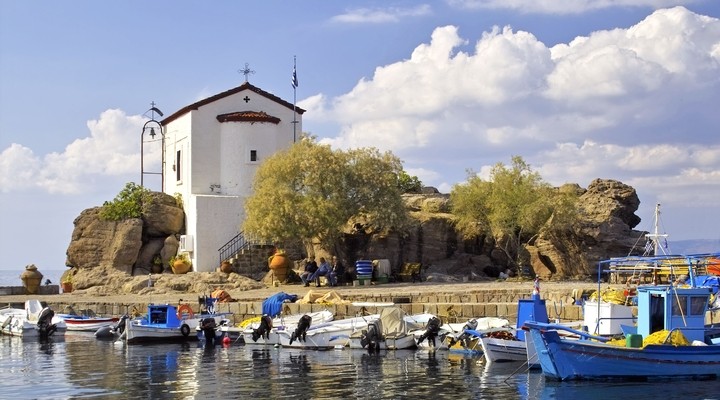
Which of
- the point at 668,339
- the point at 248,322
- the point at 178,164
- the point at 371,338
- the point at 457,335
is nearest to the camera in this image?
the point at 668,339

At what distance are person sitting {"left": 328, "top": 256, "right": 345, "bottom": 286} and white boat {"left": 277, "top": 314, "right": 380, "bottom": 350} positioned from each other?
10669mm

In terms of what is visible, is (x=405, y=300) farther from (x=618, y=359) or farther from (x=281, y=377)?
(x=618, y=359)

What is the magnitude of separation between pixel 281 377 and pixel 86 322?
16.8 meters

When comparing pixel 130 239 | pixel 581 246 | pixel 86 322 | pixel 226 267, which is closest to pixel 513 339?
pixel 581 246

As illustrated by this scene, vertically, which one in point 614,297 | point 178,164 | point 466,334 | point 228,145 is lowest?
point 466,334

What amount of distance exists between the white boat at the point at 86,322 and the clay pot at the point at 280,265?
924cm

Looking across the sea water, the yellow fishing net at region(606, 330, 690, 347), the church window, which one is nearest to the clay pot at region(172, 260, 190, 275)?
the church window

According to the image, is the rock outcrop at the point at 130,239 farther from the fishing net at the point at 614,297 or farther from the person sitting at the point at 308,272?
the fishing net at the point at 614,297

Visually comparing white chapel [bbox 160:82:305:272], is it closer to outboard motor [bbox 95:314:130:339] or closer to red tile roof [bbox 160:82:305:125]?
red tile roof [bbox 160:82:305:125]

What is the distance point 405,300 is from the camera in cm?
3662

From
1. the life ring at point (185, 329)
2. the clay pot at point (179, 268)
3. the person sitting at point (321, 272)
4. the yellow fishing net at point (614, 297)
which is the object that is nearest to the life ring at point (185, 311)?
the life ring at point (185, 329)

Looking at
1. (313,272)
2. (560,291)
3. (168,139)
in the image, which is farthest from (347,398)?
(168,139)

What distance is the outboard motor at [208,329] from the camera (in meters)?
35.2

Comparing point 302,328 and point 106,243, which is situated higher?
point 106,243
